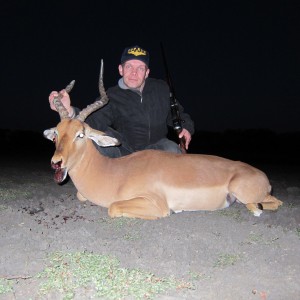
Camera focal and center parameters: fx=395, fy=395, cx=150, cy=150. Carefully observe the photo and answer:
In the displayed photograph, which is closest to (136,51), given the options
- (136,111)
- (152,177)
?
(136,111)

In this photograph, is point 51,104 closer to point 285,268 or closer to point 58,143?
point 58,143

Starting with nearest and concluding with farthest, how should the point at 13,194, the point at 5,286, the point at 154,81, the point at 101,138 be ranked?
the point at 5,286 → the point at 101,138 → the point at 13,194 → the point at 154,81

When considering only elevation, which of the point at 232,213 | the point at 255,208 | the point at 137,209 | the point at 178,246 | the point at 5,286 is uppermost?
the point at 5,286

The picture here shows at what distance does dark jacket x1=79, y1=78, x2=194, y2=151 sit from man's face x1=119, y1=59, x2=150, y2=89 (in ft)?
0.50

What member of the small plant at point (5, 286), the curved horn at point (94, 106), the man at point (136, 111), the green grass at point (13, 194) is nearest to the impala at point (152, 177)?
the curved horn at point (94, 106)

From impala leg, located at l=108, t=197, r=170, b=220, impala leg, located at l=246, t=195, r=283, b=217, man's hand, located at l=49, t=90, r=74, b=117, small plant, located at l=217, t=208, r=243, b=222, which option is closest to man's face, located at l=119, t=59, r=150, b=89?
man's hand, located at l=49, t=90, r=74, b=117

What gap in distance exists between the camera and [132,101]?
6934 mm

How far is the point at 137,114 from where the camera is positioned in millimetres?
6953

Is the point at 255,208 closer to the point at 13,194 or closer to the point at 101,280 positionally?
the point at 101,280

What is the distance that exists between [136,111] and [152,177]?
187cm

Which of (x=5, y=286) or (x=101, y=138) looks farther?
(x=101, y=138)

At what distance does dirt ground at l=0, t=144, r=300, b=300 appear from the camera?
9.91 ft

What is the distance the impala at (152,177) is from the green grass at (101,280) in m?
1.89

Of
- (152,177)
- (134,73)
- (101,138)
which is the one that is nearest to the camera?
(152,177)
